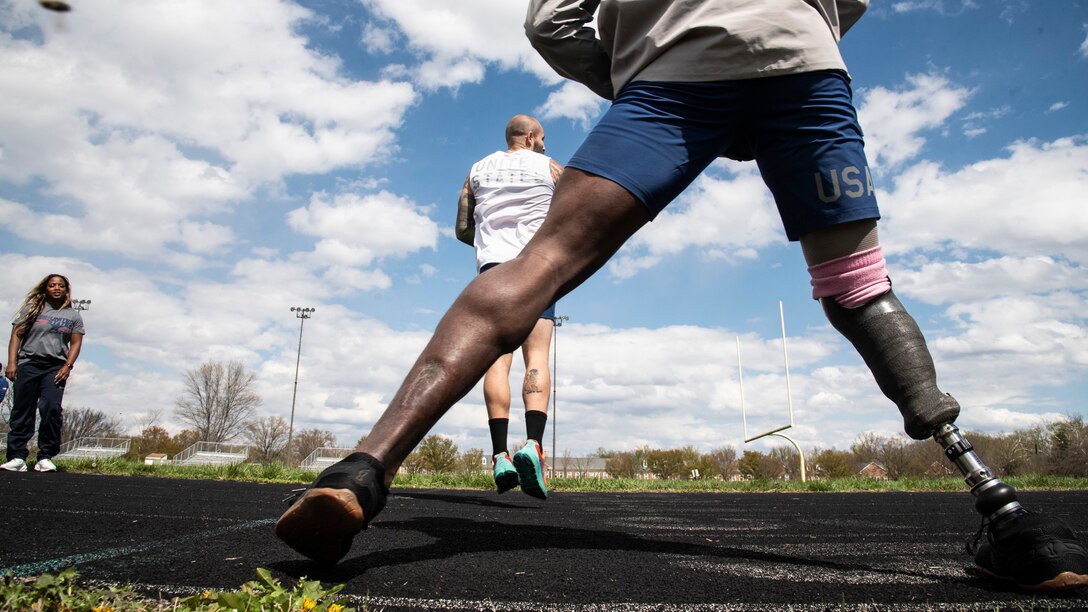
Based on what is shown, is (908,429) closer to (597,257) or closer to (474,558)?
(597,257)

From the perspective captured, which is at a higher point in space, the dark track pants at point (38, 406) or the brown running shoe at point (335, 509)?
the dark track pants at point (38, 406)

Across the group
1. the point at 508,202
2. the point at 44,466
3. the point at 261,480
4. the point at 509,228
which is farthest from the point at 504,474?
the point at 44,466

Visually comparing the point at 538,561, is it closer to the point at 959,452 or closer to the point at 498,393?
the point at 959,452

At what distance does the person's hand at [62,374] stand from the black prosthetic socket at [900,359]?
307 inches

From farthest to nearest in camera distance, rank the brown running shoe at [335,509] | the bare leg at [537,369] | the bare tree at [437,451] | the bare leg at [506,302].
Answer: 1. the bare tree at [437,451]
2. the bare leg at [537,369]
3. the bare leg at [506,302]
4. the brown running shoe at [335,509]

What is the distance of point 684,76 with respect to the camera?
5.82 ft

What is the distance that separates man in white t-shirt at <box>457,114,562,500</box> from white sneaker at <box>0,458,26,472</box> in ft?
17.3

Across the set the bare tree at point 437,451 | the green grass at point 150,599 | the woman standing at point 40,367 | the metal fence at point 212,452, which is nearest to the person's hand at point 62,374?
the woman standing at point 40,367

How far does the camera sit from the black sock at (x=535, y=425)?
388 cm

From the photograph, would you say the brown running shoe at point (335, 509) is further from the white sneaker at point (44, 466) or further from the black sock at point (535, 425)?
the white sneaker at point (44, 466)

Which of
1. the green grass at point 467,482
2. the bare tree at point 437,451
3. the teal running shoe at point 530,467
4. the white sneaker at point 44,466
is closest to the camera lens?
the teal running shoe at point 530,467

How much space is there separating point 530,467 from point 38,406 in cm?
623

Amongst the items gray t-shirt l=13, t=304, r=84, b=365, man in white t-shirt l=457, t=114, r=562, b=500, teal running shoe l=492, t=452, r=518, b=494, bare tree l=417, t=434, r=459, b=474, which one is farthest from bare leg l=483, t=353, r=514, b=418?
bare tree l=417, t=434, r=459, b=474

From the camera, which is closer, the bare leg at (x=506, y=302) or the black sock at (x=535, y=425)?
the bare leg at (x=506, y=302)
